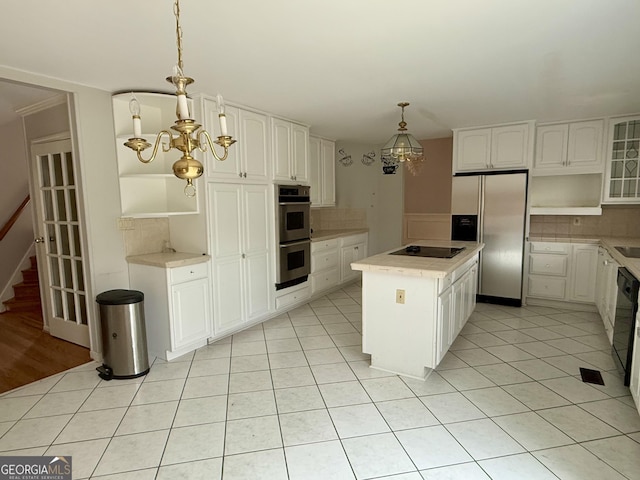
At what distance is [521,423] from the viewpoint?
87.1 inches

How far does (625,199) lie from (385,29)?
390cm

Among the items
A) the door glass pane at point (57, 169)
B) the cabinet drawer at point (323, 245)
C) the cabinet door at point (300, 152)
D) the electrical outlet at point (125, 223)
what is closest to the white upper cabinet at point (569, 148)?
the cabinet drawer at point (323, 245)

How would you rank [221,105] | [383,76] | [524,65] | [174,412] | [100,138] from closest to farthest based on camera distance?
[221,105] → [174,412] → [524,65] → [383,76] → [100,138]

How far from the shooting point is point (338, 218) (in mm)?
6266

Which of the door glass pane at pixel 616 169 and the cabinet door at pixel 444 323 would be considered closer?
the cabinet door at pixel 444 323

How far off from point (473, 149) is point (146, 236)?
4.06 meters

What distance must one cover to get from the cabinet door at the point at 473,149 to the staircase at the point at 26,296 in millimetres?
5856

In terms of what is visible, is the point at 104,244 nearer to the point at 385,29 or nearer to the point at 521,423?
the point at 385,29

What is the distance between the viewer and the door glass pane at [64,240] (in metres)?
3.39

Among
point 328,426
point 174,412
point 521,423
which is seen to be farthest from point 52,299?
point 521,423

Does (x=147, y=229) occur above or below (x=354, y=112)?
below

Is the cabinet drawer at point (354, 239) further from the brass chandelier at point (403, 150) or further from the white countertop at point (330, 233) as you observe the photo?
the brass chandelier at point (403, 150)

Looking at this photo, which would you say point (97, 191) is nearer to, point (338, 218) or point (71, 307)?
point (71, 307)

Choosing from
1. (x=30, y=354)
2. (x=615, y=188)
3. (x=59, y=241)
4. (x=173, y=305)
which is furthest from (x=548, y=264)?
(x=30, y=354)
